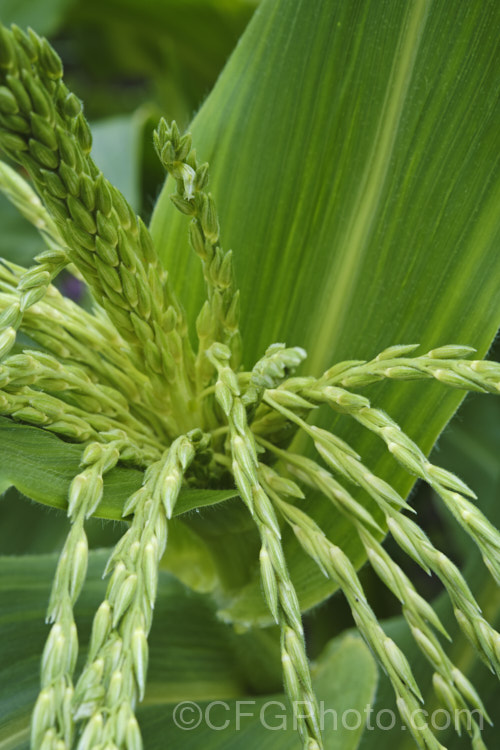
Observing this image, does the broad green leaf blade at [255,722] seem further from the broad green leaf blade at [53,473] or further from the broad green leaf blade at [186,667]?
the broad green leaf blade at [53,473]

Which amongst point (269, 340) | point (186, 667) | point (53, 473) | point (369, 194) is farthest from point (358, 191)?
point (186, 667)

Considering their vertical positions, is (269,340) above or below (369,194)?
below

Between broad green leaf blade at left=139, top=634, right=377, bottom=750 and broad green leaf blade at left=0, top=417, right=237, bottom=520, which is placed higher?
broad green leaf blade at left=0, top=417, right=237, bottom=520

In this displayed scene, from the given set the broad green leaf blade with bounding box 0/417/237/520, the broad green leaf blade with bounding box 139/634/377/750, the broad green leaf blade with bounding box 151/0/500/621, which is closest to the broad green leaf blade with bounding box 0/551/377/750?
the broad green leaf blade with bounding box 139/634/377/750

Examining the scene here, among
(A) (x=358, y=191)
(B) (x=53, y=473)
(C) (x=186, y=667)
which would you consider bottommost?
(C) (x=186, y=667)

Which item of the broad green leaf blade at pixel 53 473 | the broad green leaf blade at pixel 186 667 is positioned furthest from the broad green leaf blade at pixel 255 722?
the broad green leaf blade at pixel 53 473

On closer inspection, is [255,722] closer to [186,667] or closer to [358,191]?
[186,667]

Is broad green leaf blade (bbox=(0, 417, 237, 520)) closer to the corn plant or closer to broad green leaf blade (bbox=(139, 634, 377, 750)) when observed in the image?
the corn plant

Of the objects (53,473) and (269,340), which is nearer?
(53,473)
